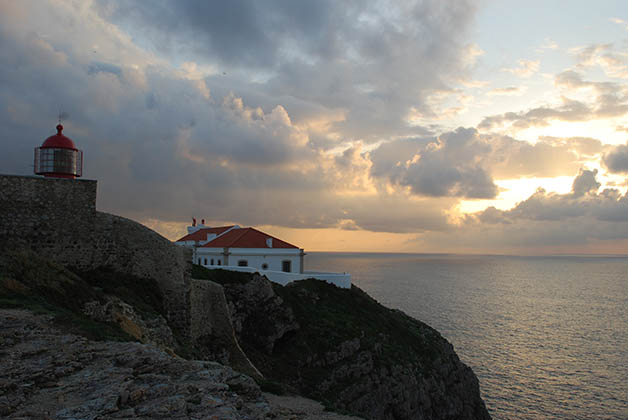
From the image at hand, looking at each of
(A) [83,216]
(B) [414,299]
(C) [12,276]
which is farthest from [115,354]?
(B) [414,299]

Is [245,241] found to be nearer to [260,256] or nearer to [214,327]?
[260,256]

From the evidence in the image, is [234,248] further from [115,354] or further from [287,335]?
[115,354]

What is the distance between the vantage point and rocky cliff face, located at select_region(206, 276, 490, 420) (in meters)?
25.1

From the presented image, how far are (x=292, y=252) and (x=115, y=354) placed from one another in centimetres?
3347

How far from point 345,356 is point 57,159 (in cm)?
1895

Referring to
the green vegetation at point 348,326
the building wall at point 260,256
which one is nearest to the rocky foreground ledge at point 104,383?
the green vegetation at point 348,326

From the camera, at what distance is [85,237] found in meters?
16.4

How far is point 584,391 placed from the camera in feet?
120

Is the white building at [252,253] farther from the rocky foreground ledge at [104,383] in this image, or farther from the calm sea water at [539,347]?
the rocky foreground ledge at [104,383]

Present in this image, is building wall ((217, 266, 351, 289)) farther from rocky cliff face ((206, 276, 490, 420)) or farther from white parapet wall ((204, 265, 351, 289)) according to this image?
rocky cliff face ((206, 276, 490, 420))

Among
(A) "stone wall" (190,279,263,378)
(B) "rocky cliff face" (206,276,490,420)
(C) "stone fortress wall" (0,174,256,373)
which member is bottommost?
(B) "rocky cliff face" (206,276,490,420)

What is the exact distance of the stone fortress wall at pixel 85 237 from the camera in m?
15.4

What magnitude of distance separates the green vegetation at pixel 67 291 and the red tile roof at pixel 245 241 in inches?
962

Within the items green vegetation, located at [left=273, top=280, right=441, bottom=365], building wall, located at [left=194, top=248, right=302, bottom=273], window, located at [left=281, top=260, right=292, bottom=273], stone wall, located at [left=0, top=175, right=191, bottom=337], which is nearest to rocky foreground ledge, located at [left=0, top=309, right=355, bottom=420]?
stone wall, located at [left=0, top=175, right=191, bottom=337]
